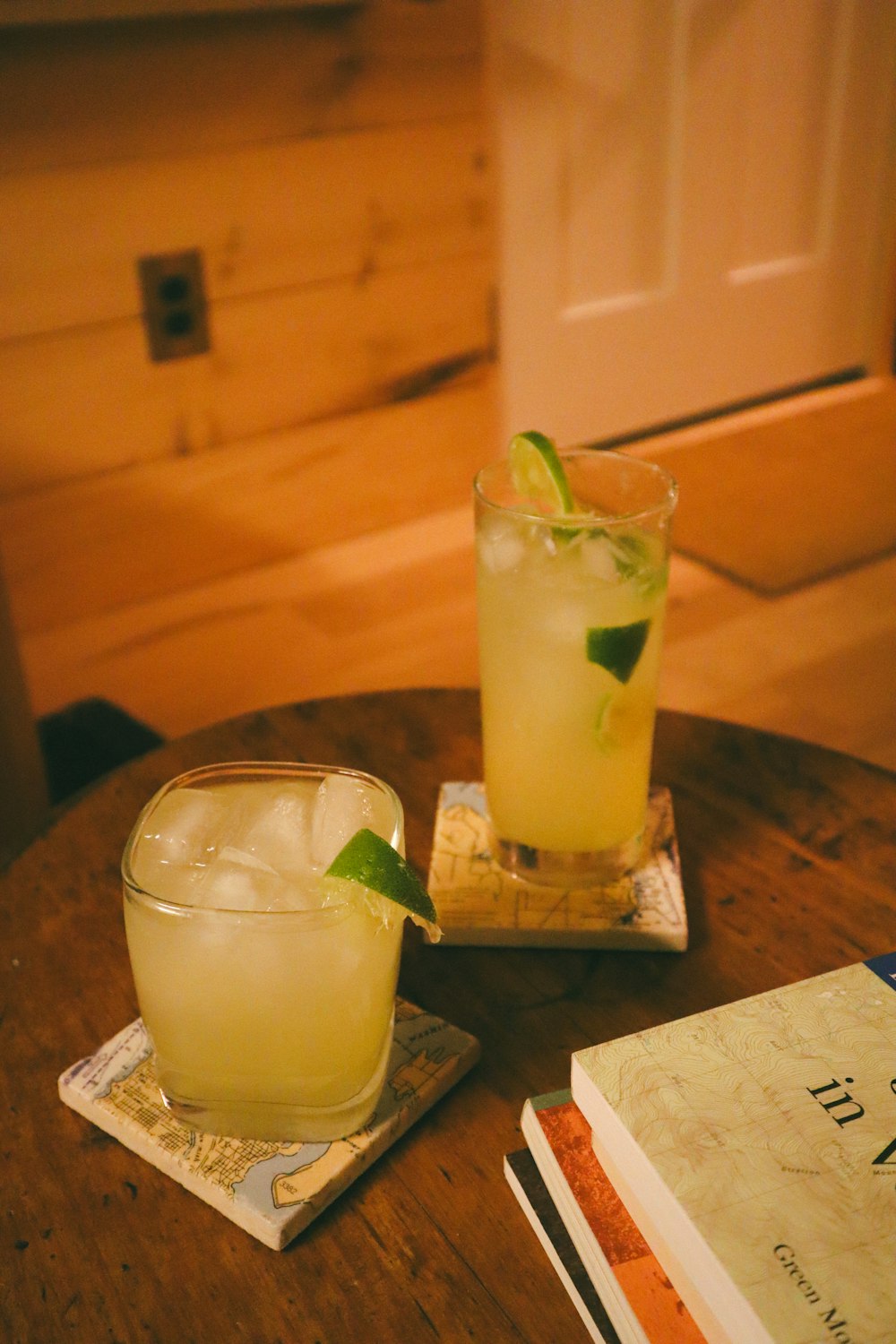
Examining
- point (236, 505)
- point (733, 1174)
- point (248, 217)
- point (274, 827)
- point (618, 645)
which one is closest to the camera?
point (733, 1174)

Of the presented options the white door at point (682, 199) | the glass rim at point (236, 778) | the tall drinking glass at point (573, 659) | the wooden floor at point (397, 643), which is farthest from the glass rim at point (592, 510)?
the white door at point (682, 199)

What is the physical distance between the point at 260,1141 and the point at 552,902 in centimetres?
22

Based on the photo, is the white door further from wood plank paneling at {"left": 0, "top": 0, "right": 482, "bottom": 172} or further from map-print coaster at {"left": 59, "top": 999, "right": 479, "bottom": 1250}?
map-print coaster at {"left": 59, "top": 999, "right": 479, "bottom": 1250}

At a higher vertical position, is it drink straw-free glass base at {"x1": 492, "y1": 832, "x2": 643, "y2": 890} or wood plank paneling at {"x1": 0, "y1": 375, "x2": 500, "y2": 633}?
drink straw-free glass base at {"x1": 492, "y1": 832, "x2": 643, "y2": 890}

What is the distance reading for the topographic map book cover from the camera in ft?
1.40

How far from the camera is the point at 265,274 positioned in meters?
2.06

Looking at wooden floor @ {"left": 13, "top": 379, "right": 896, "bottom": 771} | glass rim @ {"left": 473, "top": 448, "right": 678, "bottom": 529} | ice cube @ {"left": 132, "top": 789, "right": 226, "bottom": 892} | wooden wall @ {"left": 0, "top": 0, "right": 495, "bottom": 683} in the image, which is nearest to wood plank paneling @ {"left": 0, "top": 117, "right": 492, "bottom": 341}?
wooden wall @ {"left": 0, "top": 0, "right": 495, "bottom": 683}

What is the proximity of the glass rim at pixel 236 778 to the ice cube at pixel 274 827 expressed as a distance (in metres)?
0.01

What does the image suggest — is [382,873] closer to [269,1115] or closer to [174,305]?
[269,1115]

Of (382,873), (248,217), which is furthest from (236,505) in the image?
(382,873)

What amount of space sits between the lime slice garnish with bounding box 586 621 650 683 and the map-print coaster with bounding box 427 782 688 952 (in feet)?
0.42

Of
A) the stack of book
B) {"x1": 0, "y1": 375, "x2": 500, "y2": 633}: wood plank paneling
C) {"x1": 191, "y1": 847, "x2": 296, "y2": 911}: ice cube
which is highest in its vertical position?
{"x1": 191, "y1": 847, "x2": 296, "y2": 911}: ice cube

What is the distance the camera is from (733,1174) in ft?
1.54

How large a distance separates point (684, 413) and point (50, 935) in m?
2.45
